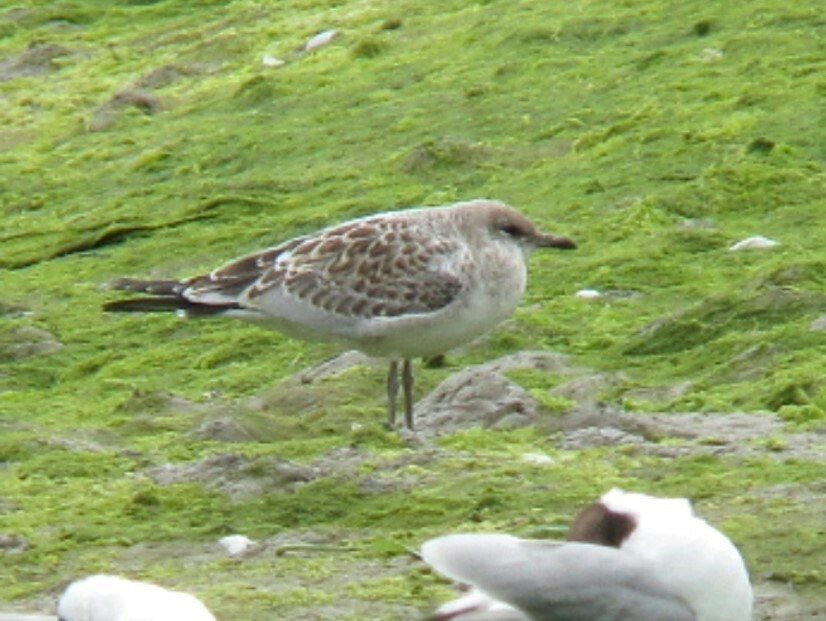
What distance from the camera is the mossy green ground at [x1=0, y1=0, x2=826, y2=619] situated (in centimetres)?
761

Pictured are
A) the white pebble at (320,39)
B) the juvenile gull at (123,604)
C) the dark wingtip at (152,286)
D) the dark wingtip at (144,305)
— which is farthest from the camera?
the white pebble at (320,39)

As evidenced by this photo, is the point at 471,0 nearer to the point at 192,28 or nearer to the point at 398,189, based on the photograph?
the point at 192,28

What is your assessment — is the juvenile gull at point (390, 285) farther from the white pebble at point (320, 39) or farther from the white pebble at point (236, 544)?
the white pebble at point (320, 39)

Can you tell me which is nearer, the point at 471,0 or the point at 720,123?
the point at 720,123

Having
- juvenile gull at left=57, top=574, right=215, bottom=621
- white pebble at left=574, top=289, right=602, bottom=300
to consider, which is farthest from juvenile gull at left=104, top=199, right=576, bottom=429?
juvenile gull at left=57, top=574, right=215, bottom=621

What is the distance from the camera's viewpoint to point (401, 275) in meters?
9.16

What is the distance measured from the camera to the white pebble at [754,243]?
11.7 metres

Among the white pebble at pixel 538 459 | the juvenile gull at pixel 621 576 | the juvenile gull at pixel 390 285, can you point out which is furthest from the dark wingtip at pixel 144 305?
the juvenile gull at pixel 621 576

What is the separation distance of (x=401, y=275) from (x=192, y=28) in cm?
1266

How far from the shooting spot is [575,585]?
5.61 m

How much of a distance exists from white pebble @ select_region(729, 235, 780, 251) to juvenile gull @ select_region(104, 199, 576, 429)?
229cm

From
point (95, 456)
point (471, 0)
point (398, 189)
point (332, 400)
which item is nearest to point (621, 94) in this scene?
point (398, 189)

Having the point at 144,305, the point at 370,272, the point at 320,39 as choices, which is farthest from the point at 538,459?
the point at 320,39

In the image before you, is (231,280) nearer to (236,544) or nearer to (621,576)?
(236,544)
